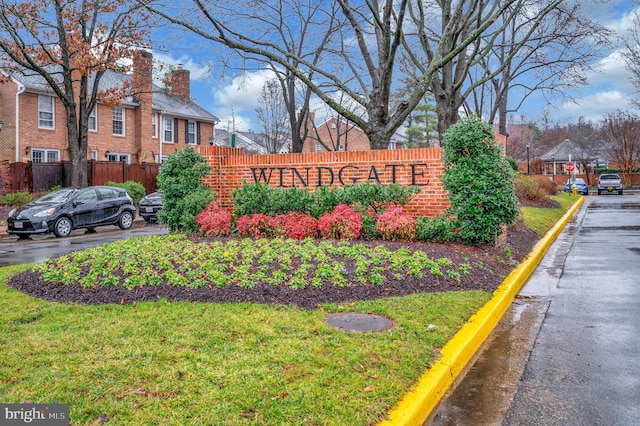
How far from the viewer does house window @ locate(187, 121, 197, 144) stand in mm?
35938

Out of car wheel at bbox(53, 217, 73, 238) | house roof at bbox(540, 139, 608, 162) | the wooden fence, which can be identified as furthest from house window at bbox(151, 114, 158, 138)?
house roof at bbox(540, 139, 608, 162)

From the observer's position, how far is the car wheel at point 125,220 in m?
18.4

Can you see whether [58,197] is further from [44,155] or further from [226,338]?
[226,338]

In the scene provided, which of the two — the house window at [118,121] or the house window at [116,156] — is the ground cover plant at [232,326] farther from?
the house window at [118,121]

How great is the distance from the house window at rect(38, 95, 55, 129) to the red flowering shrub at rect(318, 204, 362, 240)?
2342 centimetres

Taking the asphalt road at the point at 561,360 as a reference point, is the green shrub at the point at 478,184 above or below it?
above

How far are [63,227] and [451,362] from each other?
1502 centimetres

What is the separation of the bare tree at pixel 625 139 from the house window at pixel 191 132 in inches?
1785

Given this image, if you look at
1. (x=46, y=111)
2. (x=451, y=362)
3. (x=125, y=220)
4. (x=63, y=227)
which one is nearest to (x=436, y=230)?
(x=451, y=362)

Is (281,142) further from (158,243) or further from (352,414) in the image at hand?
(352,414)

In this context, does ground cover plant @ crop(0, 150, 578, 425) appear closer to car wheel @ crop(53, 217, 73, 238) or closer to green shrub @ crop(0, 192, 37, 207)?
car wheel @ crop(53, 217, 73, 238)

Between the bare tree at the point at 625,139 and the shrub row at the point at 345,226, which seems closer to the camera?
the shrub row at the point at 345,226

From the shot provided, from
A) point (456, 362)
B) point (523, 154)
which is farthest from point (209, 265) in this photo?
point (523, 154)

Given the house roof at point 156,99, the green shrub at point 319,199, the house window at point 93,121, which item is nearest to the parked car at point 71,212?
the green shrub at point 319,199
